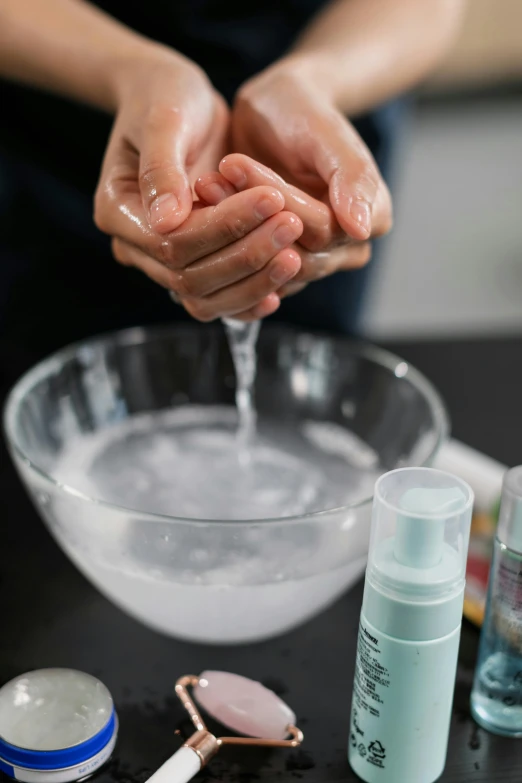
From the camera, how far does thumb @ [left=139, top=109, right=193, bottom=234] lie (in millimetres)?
555

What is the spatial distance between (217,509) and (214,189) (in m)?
0.28

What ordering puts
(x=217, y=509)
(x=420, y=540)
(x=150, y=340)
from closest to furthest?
(x=420, y=540), (x=217, y=509), (x=150, y=340)

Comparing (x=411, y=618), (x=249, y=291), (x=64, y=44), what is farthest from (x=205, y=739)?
(x=64, y=44)

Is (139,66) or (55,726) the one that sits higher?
(139,66)

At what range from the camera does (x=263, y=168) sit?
1.95 ft

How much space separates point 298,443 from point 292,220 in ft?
1.18

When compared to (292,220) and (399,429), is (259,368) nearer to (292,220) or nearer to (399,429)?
(399,429)

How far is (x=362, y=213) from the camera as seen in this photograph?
596 mm

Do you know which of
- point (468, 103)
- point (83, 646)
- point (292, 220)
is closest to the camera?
point (292, 220)

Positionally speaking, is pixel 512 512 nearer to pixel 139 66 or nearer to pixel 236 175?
pixel 236 175

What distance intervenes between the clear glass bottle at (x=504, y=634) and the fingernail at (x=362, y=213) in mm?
190

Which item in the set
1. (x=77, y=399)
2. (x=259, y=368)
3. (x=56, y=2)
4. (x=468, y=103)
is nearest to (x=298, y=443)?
(x=259, y=368)

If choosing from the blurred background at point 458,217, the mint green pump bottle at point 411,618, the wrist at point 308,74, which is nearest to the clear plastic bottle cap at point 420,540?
the mint green pump bottle at point 411,618

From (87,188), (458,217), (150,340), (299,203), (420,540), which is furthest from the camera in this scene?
(458,217)
